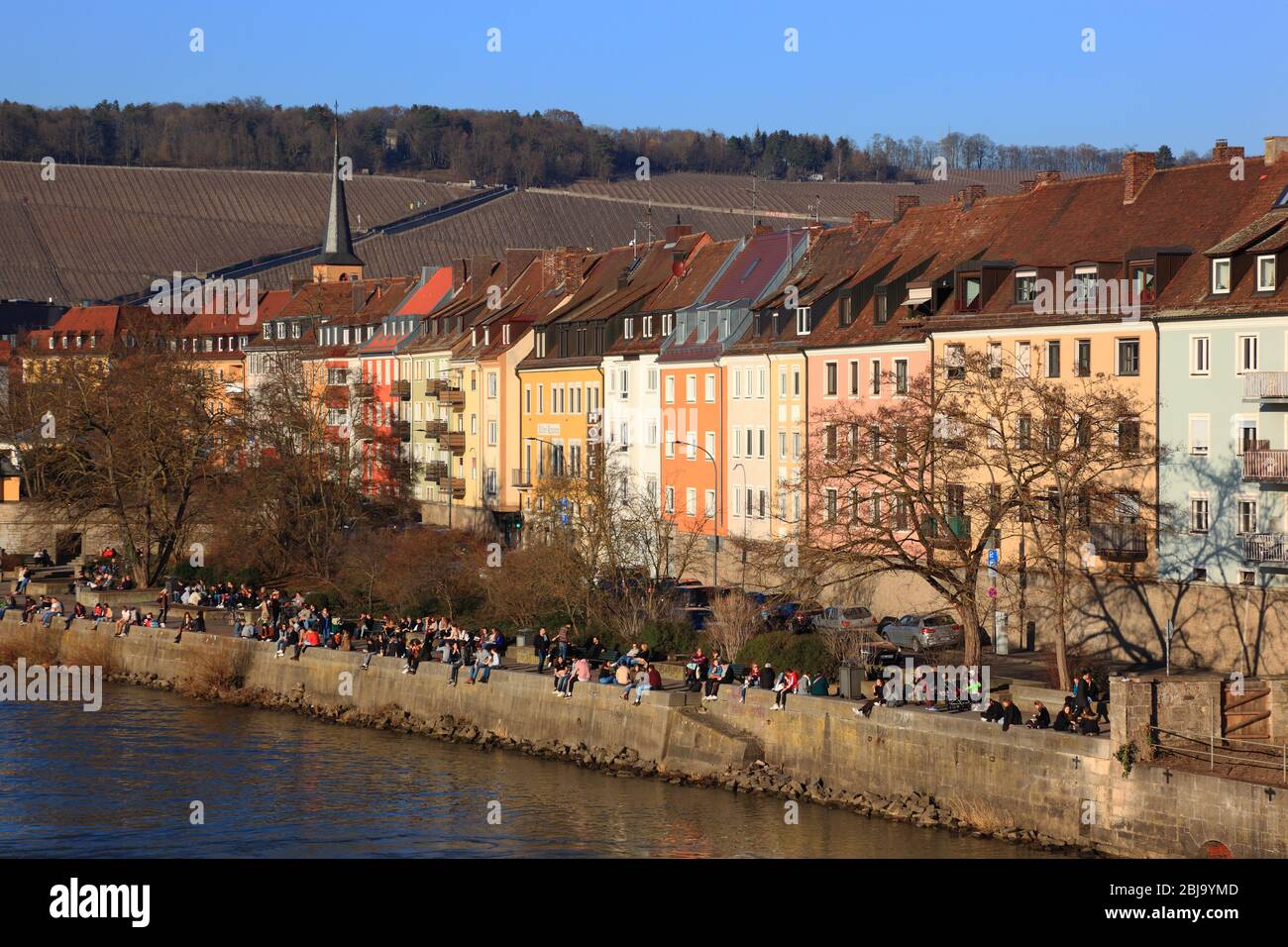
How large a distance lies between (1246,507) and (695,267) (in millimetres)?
37709

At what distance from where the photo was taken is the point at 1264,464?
2025 inches

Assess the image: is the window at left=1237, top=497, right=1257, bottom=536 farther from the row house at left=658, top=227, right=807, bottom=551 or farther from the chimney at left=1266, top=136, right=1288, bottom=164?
the row house at left=658, top=227, right=807, bottom=551

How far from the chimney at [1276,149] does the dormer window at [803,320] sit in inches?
736

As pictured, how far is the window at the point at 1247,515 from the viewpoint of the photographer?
5238 centimetres

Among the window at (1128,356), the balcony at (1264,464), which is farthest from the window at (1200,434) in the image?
the window at (1128,356)

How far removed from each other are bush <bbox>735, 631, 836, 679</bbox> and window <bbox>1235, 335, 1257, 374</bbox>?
12344mm

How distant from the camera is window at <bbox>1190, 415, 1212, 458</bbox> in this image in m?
53.9

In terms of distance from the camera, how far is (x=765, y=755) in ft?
160

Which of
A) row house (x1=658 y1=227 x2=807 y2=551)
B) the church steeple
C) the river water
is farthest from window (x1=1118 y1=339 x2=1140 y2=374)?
the church steeple

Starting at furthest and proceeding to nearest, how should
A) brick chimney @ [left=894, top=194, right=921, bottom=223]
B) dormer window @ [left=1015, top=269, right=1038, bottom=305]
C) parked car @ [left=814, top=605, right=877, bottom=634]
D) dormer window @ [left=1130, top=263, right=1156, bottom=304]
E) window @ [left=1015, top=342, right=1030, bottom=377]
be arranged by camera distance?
brick chimney @ [left=894, top=194, right=921, bottom=223] → dormer window @ [left=1015, top=269, right=1038, bottom=305] → parked car @ [left=814, top=605, right=877, bottom=634] → window @ [left=1015, top=342, right=1030, bottom=377] → dormer window @ [left=1130, top=263, right=1156, bottom=304]

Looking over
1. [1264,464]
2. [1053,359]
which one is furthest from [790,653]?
[1053,359]

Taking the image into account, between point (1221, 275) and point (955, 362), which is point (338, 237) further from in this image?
point (1221, 275)
